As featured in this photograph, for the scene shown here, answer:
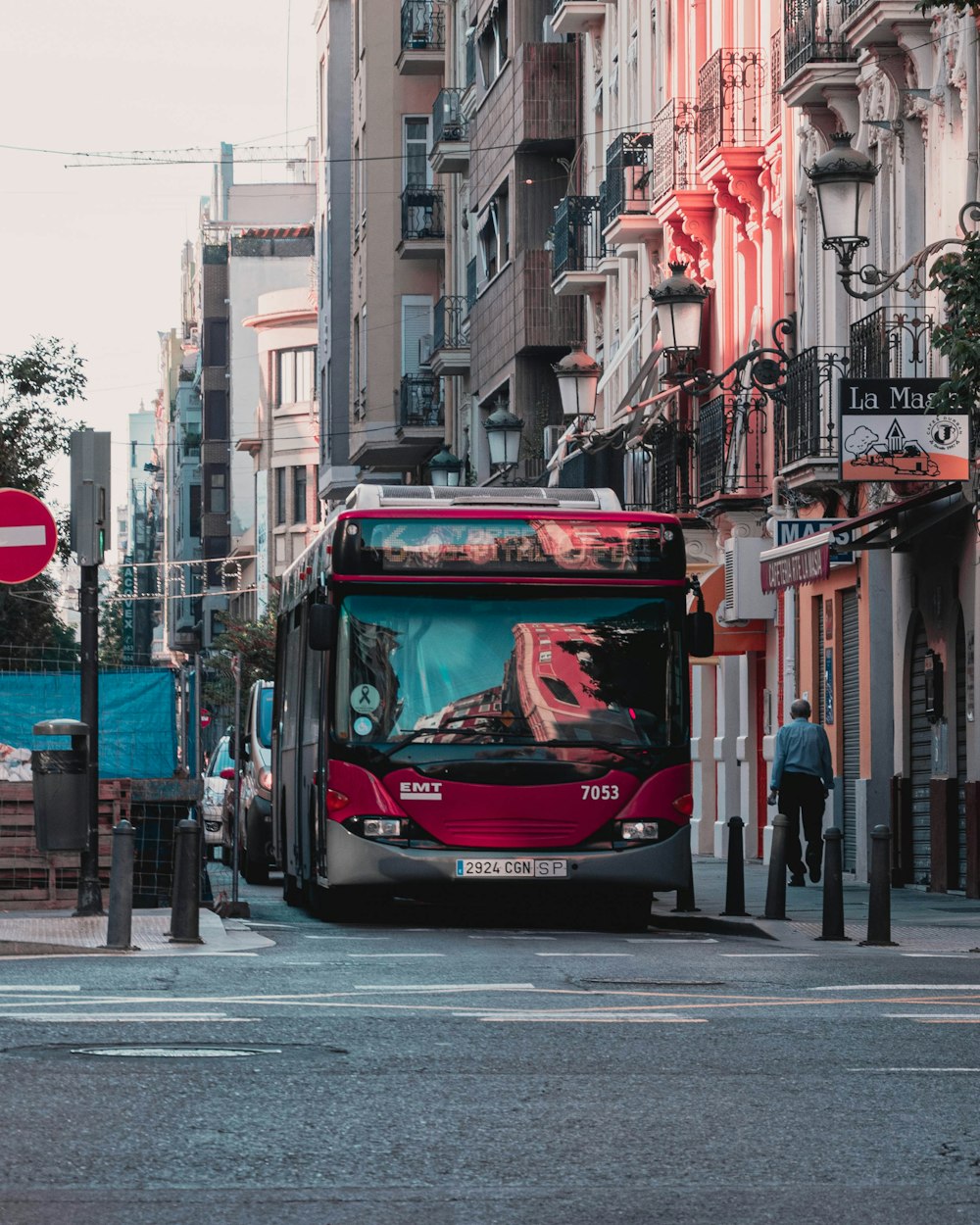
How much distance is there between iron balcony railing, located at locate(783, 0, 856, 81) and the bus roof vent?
10217mm

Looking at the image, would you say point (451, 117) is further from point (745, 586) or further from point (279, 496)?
point (279, 496)

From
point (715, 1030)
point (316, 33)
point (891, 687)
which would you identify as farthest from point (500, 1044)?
point (316, 33)

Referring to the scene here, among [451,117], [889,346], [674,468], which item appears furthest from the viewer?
[451,117]

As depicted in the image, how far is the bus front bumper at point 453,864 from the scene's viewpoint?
19.1 m

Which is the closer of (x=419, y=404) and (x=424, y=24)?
(x=424, y=24)

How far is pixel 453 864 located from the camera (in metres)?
19.1

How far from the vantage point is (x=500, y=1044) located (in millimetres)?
10672

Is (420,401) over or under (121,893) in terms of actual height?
over

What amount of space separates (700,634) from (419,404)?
138 ft

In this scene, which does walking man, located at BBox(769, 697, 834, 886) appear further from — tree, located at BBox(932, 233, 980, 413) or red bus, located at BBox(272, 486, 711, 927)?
tree, located at BBox(932, 233, 980, 413)

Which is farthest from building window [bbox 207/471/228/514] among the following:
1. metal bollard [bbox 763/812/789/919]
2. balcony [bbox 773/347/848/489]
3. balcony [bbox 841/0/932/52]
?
metal bollard [bbox 763/812/789/919]

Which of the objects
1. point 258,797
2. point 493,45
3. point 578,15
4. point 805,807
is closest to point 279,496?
point 493,45

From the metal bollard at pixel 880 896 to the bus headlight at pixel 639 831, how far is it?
1.88 meters

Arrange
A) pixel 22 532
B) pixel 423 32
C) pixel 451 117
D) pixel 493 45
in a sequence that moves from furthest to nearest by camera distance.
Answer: pixel 423 32
pixel 451 117
pixel 493 45
pixel 22 532
